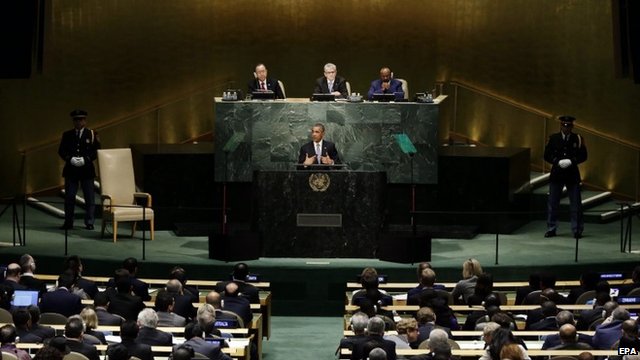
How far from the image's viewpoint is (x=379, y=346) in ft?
34.3

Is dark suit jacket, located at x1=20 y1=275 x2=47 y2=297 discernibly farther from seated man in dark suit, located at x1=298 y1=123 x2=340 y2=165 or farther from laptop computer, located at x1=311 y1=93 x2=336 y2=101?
laptop computer, located at x1=311 y1=93 x2=336 y2=101

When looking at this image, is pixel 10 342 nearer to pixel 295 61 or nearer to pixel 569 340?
A: pixel 569 340

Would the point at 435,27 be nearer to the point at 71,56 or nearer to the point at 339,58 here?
the point at 339,58

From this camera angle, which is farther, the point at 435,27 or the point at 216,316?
the point at 435,27

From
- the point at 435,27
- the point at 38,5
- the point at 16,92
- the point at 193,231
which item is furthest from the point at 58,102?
the point at 38,5

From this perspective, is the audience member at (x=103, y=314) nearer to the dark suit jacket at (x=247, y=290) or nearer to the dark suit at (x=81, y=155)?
the dark suit jacket at (x=247, y=290)

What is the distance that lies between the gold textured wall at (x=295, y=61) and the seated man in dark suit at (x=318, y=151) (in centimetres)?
495

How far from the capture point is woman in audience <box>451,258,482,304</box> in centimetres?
1318

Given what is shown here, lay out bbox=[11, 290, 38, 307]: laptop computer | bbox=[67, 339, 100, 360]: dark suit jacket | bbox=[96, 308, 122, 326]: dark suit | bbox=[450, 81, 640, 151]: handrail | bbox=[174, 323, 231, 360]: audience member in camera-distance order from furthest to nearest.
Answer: bbox=[450, 81, 640, 151]: handrail, bbox=[11, 290, 38, 307]: laptop computer, bbox=[96, 308, 122, 326]: dark suit, bbox=[174, 323, 231, 360]: audience member, bbox=[67, 339, 100, 360]: dark suit jacket

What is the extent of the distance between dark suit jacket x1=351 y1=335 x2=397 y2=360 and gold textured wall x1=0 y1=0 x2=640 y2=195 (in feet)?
33.8

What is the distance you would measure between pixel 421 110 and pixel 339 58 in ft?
14.4

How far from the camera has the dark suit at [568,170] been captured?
17641 millimetres

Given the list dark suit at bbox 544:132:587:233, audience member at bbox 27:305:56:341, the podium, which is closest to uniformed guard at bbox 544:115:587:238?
dark suit at bbox 544:132:587:233

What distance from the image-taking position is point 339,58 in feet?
71.3
